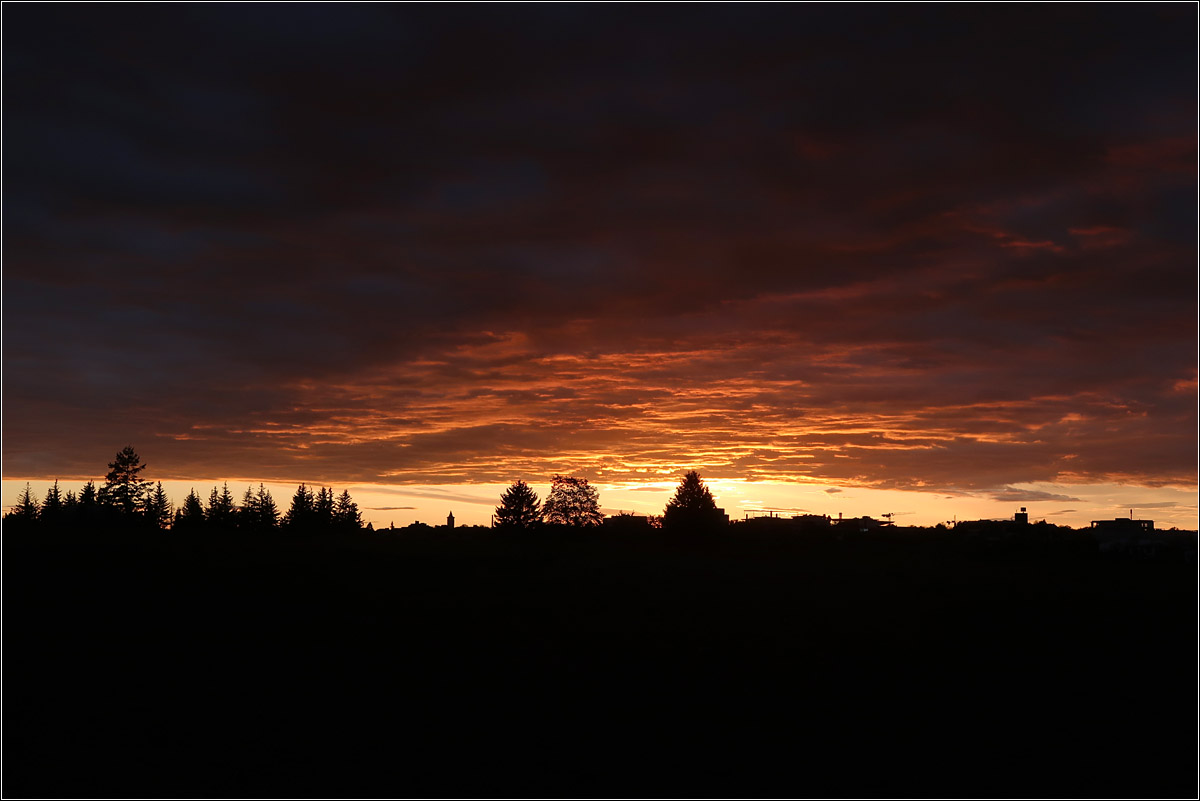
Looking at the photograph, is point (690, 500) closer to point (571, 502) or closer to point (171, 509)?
point (571, 502)

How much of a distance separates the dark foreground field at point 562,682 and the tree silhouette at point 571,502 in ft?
292

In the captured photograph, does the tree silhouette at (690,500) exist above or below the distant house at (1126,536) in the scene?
above

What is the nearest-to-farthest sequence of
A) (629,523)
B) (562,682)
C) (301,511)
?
(562,682), (629,523), (301,511)

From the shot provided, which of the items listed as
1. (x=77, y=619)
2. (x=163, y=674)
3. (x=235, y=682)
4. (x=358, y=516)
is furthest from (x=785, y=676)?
(x=358, y=516)

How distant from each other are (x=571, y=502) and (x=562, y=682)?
10765 cm

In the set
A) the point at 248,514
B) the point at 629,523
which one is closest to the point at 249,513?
the point at 248,514

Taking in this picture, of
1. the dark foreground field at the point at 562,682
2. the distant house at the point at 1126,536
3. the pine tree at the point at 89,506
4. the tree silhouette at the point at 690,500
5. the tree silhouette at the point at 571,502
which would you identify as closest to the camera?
the dark foreground field at the point at 562,682

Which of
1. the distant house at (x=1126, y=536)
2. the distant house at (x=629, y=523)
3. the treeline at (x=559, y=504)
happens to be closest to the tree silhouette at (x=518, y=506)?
the treeline at (x=559, y=504)

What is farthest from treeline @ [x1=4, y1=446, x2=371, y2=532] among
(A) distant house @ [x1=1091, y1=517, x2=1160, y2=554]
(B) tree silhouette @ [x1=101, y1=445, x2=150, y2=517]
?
(A) distant house @ [x1=1091, y1=517, x2=1160, y2=554]

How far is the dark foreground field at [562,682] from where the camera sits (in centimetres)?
2234

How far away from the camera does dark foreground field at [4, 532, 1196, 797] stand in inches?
880

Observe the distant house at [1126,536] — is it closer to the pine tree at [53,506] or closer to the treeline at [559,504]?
the treeline at [559,504]

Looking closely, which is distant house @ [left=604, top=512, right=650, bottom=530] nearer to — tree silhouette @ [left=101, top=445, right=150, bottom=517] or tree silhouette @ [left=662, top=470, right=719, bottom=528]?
tree silhouette @ [left=662, top=470, right=719, bottom=528]

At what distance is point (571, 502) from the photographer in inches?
5354
